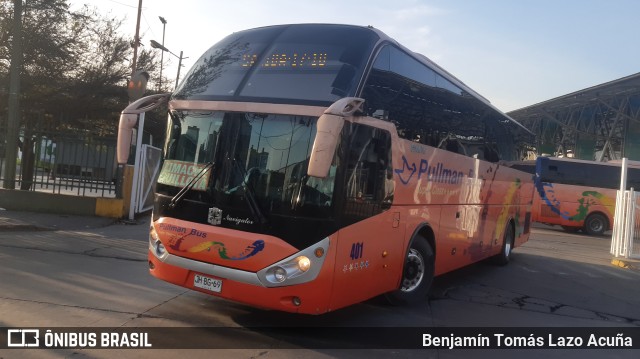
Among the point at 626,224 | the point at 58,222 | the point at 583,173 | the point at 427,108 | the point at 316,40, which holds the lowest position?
the point at 58,222

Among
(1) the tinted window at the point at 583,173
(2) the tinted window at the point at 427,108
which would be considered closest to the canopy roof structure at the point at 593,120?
(1) the tinted window at the point at 583,173

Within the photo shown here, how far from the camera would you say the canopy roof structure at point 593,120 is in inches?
1154

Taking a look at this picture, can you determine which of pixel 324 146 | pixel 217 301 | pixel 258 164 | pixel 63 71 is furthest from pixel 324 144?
pixel 63 71

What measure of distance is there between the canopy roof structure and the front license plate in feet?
87.9

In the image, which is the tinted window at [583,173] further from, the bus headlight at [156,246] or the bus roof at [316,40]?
the bus headlight at [156,246]

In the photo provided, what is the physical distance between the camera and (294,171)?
207 inches

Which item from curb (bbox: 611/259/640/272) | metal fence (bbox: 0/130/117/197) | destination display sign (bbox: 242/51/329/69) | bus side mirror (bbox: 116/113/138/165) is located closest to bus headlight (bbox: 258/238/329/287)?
destination display sign (bbox: 242/51/329/69)

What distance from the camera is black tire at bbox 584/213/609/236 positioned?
22016 millimetres

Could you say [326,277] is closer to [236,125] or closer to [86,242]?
[236,125]

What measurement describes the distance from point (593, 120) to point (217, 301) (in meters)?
37.1

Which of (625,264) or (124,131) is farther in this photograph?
(625,264)

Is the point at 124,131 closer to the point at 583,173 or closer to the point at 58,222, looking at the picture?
the point at 58,222

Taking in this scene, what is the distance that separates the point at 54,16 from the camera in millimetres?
16797

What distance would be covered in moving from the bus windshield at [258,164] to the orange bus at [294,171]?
0.01m
